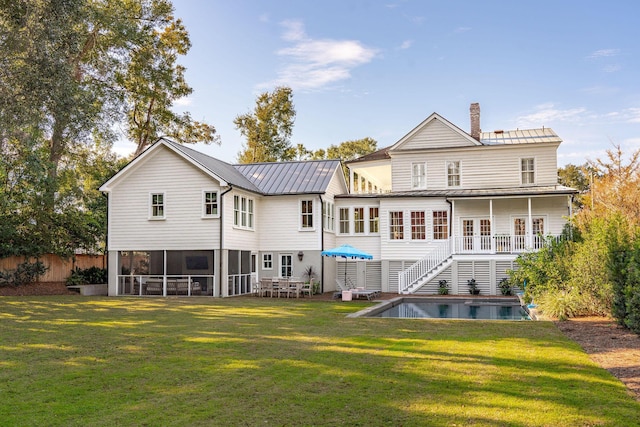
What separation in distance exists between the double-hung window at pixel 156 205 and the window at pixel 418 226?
12.2 metres

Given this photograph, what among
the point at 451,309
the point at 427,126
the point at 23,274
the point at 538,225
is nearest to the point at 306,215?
the point at 427,126

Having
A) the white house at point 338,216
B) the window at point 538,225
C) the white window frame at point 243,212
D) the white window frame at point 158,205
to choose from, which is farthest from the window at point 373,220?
the white window frame at point 158,205

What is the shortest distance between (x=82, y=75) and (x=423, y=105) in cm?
2151

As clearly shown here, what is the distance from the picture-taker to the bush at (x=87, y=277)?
27344 millimetres

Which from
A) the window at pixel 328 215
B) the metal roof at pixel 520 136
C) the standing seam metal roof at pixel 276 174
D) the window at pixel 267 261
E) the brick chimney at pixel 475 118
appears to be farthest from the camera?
the brick chimney at pixel 475 118

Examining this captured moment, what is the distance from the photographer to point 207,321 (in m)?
14.7

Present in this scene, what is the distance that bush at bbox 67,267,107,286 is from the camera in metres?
27.3

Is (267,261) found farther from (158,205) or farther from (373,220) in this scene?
(158,205)

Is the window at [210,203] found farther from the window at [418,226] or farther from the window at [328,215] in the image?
the window at [418,226]

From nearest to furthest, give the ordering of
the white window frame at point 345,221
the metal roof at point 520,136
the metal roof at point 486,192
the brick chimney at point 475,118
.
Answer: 1. the metal roof at point 486,192
2. the metal roof at point 520,136
3. the white window frame at point 345,221
4. the brick chimney at point 475,118

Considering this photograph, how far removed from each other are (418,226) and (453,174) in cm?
361

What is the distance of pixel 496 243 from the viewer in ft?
86.2

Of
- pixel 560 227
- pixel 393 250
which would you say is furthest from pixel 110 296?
pixel 560 227

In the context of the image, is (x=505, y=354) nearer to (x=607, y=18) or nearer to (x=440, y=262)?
(x=607, y=18)
